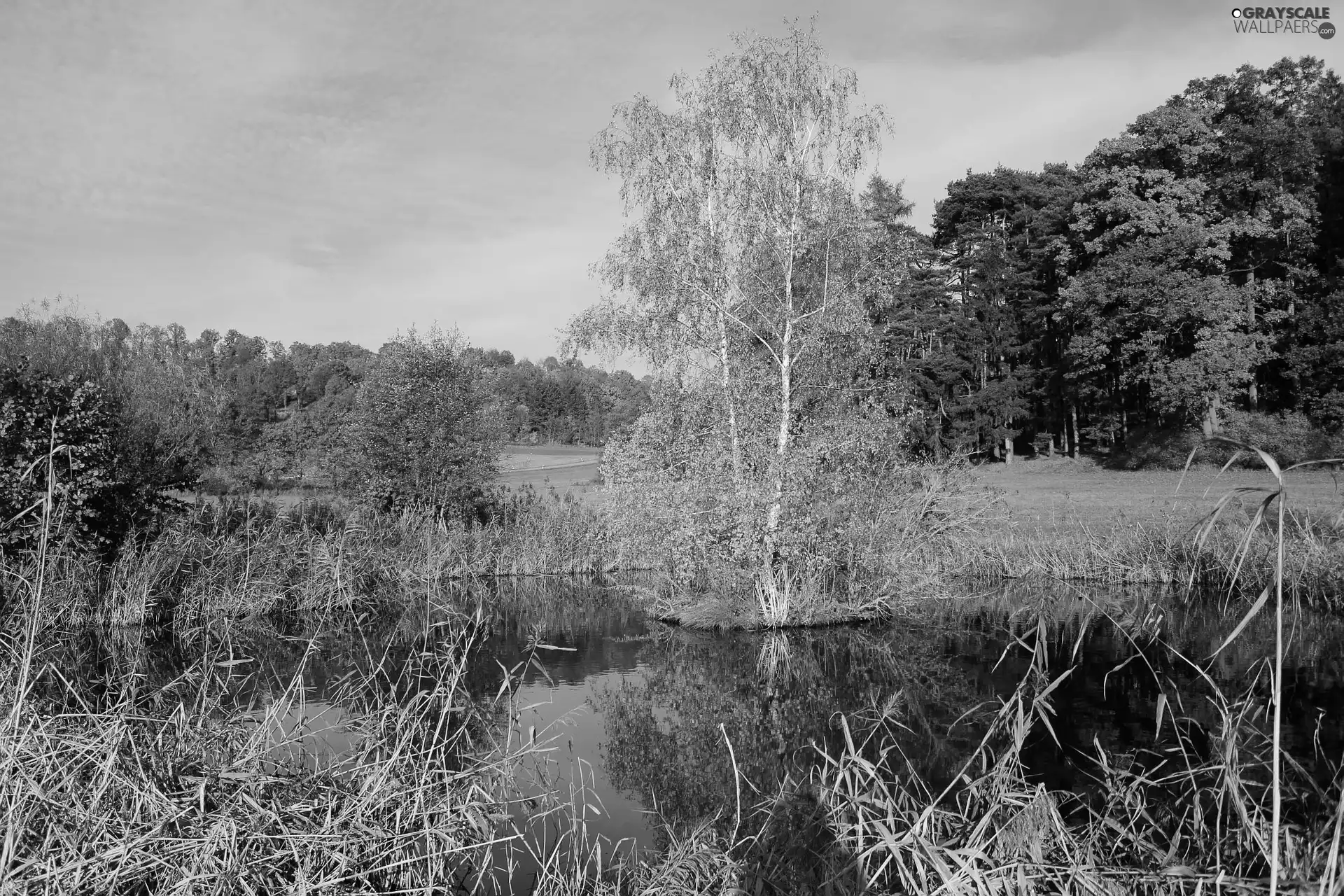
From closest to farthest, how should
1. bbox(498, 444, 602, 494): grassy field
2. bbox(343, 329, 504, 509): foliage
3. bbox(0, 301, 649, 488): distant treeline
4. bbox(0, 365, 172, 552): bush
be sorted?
bbox(0, 365, 172, 552): bush < bbox(0, 301, 649, 488): distant treeline < bbox(343, 329, 504, 509): foliage < bbox(498, 444, 602, 494): grassy field

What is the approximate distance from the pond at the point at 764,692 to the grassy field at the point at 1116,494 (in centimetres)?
408

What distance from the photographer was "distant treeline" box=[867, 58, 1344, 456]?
113 ft

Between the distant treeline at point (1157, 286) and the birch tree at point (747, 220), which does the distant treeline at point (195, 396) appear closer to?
the birch tree at point (747, 220)

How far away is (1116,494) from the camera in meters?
30.1

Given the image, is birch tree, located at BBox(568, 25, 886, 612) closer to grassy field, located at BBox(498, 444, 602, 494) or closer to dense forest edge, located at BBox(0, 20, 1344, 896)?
dense forest edge, located at BBox(0, 20, 1344, 896)

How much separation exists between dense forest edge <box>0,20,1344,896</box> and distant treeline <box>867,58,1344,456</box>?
195 mm

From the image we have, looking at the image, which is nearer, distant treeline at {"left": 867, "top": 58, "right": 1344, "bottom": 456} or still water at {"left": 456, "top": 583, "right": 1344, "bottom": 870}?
still water at {"left": 456, "top": 583, "right": 1344, "bottom": 870}

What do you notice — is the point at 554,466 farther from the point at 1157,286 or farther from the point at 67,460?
the point at 67,460

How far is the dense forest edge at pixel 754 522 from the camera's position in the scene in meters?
4.56

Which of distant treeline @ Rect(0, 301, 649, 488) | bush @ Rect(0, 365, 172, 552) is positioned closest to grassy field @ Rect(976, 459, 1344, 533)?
distant treeline @ Rect(0, 301, 649, 488)

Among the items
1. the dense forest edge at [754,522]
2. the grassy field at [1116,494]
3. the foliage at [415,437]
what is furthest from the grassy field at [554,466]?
the grassy field at [1116,494]

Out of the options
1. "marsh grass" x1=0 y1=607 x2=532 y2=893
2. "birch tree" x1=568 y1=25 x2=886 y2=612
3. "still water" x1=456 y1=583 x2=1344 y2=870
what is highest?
"birch tree" x1=568 y1=25 x2=886 y2=612

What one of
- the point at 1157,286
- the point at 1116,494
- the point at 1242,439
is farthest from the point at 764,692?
the point at 1157,286

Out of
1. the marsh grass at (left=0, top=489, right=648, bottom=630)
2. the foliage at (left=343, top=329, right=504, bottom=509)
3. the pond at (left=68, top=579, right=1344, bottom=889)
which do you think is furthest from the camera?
the foliage at (left=343, top=329, right=504, bottom=509)
